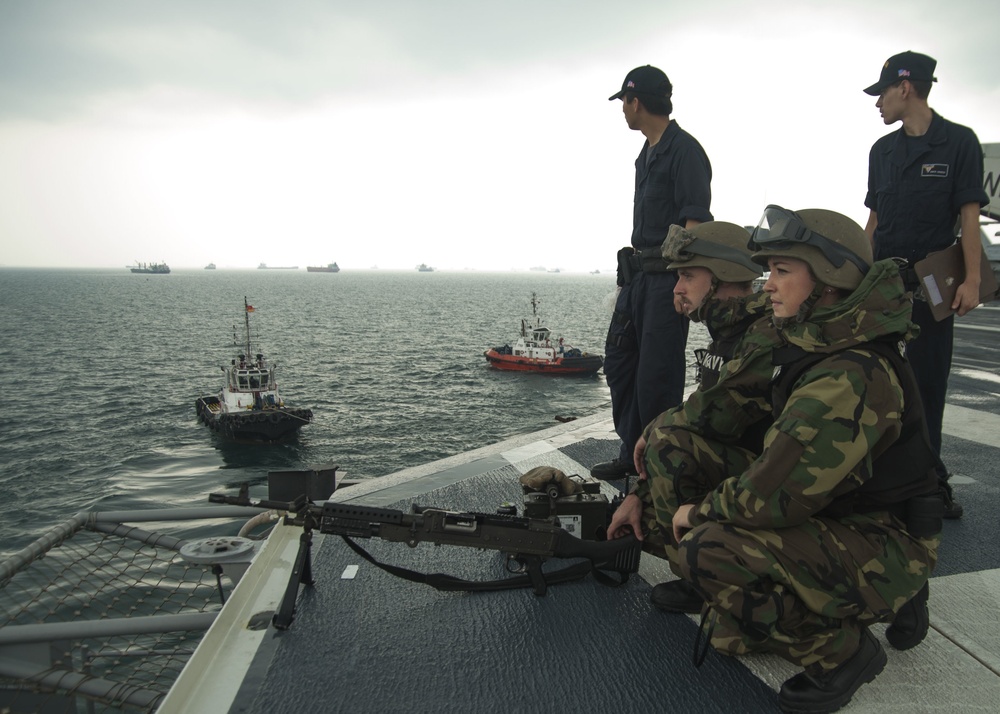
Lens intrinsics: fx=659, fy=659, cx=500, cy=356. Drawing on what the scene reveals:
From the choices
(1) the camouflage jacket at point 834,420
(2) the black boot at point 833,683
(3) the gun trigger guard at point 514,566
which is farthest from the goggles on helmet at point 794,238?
(3) the gun trigger guard at point 514,566

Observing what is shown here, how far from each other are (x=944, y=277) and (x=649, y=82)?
1917mm

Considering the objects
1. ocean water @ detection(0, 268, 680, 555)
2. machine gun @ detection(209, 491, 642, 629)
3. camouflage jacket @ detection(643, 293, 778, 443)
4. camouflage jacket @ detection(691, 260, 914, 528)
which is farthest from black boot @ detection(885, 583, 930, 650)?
ocean water @ detection(0, 268, 680, 555)

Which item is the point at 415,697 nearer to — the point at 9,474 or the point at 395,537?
the point at 395,537

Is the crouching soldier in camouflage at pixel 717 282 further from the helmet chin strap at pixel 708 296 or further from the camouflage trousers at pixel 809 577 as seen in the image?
the camouflage trousers at pixel 809 577

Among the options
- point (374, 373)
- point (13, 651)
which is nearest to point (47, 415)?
point (374, 373)

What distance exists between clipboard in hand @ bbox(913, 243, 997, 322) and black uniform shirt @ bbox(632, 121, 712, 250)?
1.11m

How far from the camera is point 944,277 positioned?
3311 mm

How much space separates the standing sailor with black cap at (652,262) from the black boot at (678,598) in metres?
1.20

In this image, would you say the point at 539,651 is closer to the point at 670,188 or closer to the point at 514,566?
the point at 514,566

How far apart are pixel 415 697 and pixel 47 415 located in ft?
123

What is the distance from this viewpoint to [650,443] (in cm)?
278

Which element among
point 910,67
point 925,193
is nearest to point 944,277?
point 925,193

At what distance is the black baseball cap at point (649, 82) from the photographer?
389 centimetres

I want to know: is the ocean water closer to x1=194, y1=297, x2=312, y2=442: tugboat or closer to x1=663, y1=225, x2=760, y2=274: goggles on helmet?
x1=194, y1=297, x2=312, y2=442: tugboat
